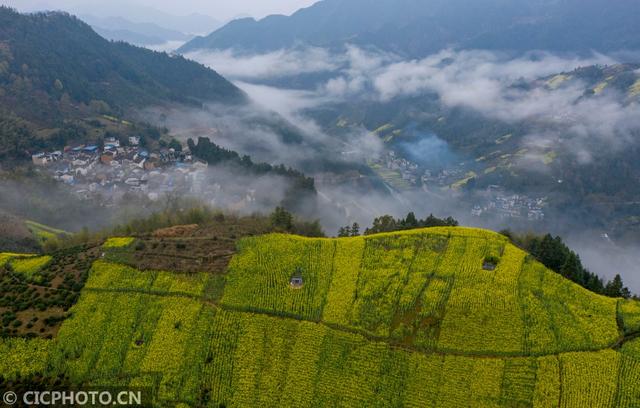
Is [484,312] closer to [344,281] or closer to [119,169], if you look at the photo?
Result: [344,281]

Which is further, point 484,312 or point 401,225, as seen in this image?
point 401,225

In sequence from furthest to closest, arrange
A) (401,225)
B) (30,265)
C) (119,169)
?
1. (119,169)
2. (401,225)
3. (30,265)

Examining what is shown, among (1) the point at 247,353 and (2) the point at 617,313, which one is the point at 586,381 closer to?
(2) the point at 617,313

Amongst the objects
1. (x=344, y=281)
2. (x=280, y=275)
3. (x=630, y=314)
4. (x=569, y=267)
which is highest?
(x=569, y=267)

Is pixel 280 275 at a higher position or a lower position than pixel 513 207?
lower

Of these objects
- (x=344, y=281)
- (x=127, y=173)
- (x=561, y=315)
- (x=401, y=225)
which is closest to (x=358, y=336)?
(x=344, y=281)

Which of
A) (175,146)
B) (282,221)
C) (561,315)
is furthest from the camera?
(175,146)

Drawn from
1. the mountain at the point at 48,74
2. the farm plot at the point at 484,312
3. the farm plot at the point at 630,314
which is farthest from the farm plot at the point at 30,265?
the mountain at the point at 48,74
